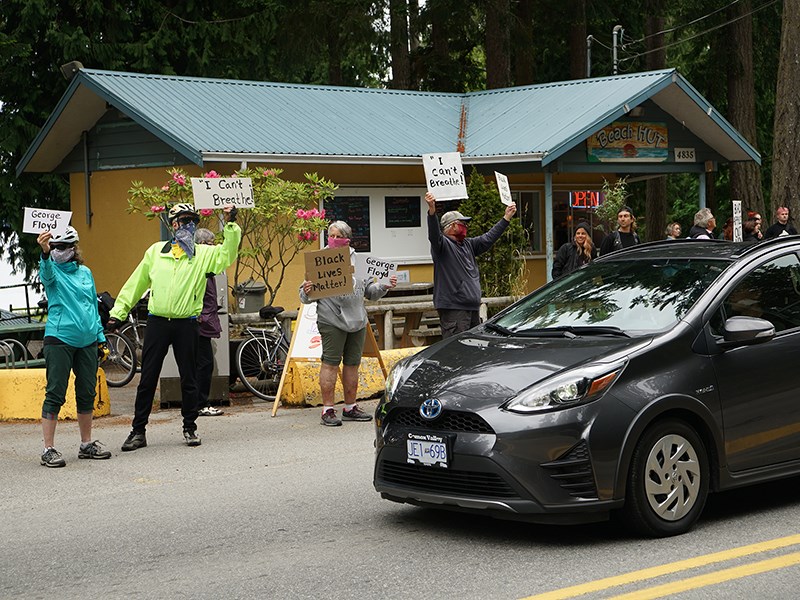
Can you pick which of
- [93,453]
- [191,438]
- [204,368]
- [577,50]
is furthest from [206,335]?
[577,50]

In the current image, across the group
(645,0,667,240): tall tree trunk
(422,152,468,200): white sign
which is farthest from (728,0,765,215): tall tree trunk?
(422,152,468,200): white sign

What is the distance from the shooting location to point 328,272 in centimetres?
1135

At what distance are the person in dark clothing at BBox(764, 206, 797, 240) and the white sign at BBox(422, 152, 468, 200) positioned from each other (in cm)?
777

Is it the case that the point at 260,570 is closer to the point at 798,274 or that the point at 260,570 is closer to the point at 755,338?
the point at 755,338

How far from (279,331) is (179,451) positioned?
12.8 feet

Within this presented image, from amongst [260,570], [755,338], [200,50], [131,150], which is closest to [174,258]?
[260,570]

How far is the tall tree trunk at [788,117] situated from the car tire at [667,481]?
13.9m

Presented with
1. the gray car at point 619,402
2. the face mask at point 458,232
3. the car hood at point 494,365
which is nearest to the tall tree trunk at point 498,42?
the face mask at point 458,232

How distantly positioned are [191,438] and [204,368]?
6.65 feet

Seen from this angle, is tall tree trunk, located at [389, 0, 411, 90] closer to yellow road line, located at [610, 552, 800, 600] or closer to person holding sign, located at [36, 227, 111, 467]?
person holding sign, located at [36, 227, 111, 467]

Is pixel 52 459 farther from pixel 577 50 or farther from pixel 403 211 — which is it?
pixel 577 50

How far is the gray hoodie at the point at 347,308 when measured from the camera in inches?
451

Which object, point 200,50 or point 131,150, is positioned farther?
point 200,50

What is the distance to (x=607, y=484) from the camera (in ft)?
20.8
